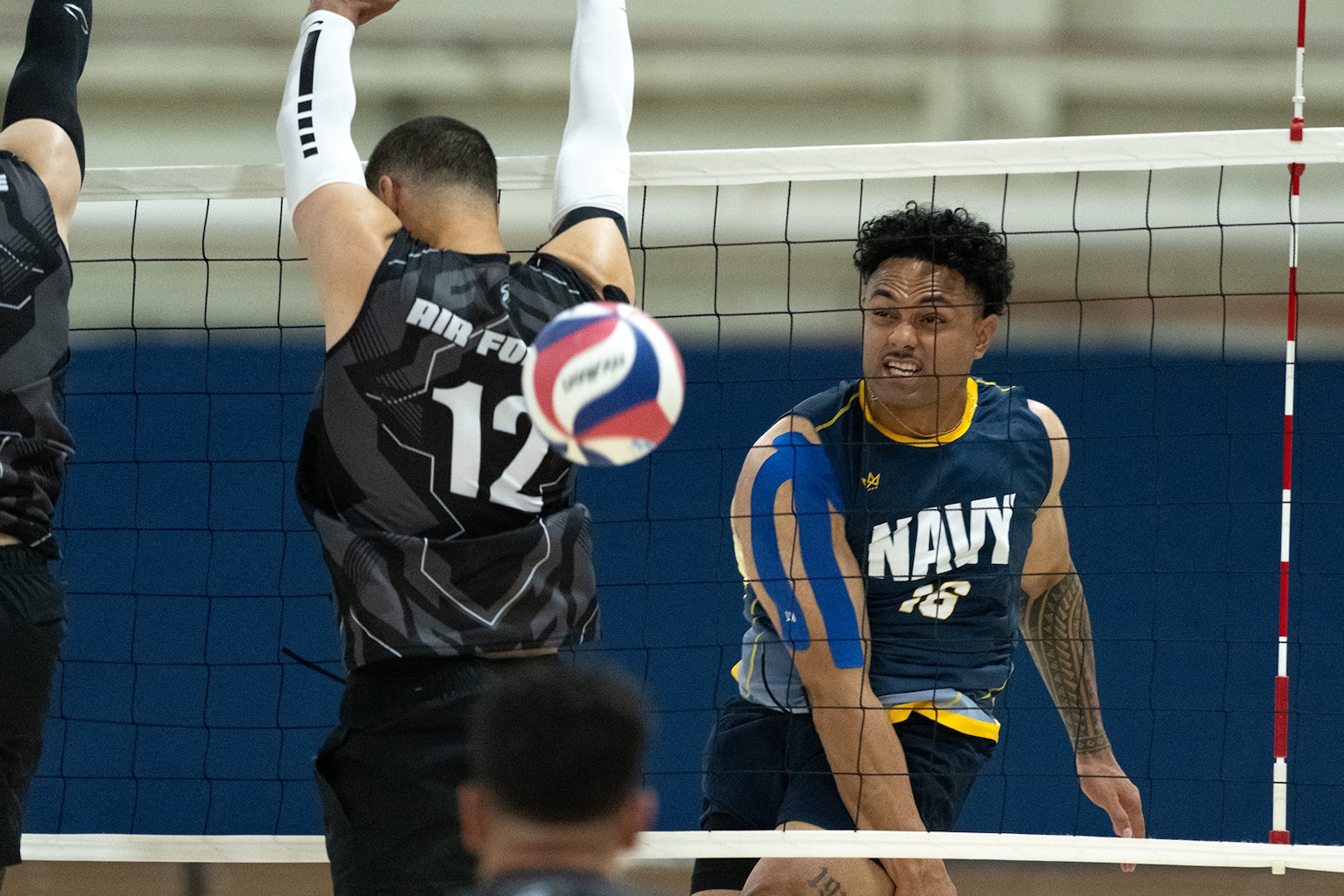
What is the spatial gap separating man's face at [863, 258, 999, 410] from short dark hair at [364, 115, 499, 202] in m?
1.09

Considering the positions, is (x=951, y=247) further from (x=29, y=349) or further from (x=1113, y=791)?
(x=29, y=349)

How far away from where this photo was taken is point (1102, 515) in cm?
604

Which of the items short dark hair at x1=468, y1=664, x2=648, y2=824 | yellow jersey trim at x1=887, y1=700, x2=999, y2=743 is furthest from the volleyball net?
short dark hair at x1=468, y1=664, x2=648, y2=824

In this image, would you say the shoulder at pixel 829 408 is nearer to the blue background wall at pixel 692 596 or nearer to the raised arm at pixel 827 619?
the raised arm at pixel 827 619

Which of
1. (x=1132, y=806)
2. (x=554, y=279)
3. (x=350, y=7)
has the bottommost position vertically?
(x=1132, y=806)

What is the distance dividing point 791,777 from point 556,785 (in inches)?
73.8

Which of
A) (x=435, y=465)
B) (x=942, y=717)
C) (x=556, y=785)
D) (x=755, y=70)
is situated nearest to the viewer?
(x=556, y=785)

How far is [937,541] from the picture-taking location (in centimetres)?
327

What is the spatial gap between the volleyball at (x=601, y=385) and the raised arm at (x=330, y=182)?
1.17 feet

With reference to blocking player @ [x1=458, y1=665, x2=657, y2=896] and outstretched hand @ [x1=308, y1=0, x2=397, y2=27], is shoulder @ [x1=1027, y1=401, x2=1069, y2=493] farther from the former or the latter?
blocking player @ [x1=458, y1=665, x2=657, y2=896]

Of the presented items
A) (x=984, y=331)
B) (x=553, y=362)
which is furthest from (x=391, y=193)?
(x=984, y=331)

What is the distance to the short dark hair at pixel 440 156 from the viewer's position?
256 cm

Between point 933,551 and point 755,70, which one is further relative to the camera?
point 755,70

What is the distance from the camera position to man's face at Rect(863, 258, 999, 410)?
3.28m
